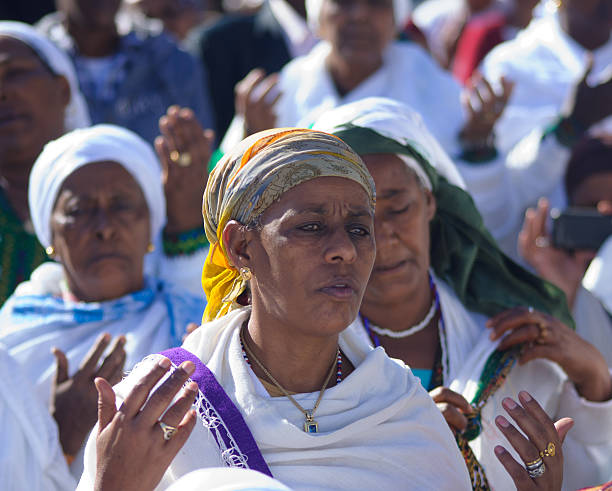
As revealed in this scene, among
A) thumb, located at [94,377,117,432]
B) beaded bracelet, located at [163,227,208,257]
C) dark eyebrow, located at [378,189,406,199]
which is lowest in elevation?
beaded bracelet, located at [163,227,208,257]

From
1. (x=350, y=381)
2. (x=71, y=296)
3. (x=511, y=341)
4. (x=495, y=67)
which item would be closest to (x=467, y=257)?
(x=511, y=341)

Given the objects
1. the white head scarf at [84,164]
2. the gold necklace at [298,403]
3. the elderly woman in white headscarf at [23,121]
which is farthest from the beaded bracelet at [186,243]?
the gold necklace at [298,403]

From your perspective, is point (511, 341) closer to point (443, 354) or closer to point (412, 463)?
point (443, 354)

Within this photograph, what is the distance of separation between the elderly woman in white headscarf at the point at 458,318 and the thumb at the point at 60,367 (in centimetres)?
115

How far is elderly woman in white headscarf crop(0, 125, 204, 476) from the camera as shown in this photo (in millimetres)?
3979

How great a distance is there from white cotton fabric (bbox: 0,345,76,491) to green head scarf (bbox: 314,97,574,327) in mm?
1534

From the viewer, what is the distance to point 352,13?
5.64 meters

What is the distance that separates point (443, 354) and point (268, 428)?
126 cm

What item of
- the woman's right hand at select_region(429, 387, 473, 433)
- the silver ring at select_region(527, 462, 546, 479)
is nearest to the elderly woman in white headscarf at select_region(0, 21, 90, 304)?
the woman's right hand at select_region(429, 387, 473, 433)

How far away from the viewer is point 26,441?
133 inches

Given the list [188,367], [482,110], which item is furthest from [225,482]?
[482,110]

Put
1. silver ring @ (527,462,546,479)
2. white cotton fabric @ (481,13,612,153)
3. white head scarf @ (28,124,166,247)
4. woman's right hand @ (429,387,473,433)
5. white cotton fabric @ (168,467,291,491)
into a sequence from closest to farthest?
white cotton fabric @ (168,467,291,491), silver ring @ (527,462,546,479), woman's right hand @ (429,387,473,433), white head scarf @ (28,124,166,247), white cotton fabric @ (481,13,612,153)

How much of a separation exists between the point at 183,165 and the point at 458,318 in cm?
169

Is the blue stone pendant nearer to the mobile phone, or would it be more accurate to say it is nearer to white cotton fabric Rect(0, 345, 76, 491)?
white cotton fabric Rect(0, 345, 76, 491)
